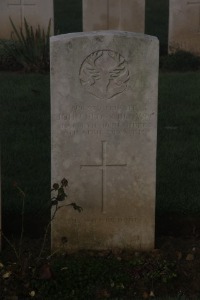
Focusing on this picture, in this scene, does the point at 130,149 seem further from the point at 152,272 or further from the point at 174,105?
the point at 174,105

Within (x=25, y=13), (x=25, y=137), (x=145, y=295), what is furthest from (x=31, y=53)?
(x=145, y=295)

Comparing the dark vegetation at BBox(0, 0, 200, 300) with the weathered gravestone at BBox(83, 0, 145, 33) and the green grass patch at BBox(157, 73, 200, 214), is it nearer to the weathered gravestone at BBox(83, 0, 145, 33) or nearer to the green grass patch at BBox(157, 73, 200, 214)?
the green grass patch at BBox(157, 73, 200, 214)

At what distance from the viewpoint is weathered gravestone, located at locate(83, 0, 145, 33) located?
490 inches

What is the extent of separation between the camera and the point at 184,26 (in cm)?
1229

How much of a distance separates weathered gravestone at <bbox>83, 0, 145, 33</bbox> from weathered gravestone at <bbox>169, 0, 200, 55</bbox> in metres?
0.57

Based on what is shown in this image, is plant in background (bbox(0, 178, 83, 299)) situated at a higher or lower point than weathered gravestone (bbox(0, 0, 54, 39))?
lower

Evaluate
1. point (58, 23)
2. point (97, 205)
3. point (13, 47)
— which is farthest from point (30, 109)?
point (58, 23)

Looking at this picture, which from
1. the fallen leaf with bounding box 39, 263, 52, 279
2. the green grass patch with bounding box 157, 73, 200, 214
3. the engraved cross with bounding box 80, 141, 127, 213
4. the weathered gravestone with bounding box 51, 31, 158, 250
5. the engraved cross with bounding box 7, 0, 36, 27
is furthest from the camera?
the engraved cross with bounding box 7, 0, 36, 27

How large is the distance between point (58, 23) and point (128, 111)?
32.9ft

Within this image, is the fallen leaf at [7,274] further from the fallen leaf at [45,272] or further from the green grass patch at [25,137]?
the green grass patch at [25,137]

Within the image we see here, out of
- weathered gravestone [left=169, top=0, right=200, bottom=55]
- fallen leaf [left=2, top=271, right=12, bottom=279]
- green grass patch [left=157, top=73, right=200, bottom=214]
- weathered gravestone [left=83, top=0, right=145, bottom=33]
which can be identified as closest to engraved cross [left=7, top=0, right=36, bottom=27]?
weathered gravestone [left=83, top=0, right=145, bottom=33]

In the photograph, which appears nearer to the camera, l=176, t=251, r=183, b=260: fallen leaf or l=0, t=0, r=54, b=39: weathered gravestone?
l=176, t=251, r=183, b=260: fallen leaf

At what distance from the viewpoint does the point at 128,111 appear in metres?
5.32

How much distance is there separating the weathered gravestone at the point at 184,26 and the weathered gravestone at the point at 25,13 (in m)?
1.96
